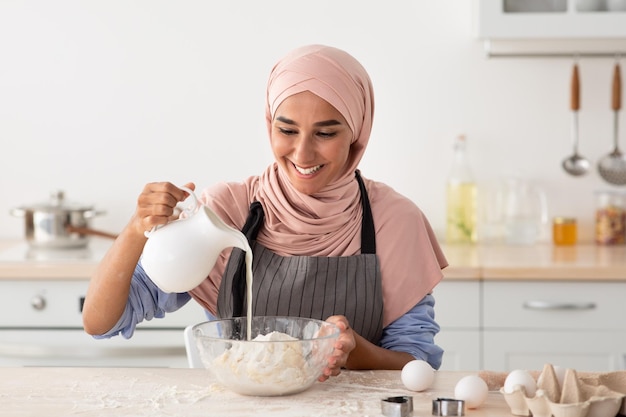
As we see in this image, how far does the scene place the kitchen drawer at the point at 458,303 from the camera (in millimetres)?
2891

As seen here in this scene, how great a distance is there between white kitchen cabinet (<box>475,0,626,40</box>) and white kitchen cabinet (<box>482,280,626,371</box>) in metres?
0.77

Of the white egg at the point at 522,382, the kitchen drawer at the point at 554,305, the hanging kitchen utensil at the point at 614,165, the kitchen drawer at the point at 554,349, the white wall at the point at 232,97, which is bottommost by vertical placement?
the kitchen drawer at the point at 554,349

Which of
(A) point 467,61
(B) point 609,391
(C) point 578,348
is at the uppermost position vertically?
(A) point 467,61

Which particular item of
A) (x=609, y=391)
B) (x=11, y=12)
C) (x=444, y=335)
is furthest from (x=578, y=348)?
(x=11, y=12)

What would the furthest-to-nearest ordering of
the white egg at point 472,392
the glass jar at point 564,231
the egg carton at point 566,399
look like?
the glass jar at point 564,231 < the white egg at point 472,392 < the egg carton at point 566,399

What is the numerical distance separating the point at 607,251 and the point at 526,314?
487mm

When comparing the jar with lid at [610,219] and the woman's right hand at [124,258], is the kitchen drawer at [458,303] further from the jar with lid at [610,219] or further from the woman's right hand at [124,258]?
the woman's right hand at [124,258]

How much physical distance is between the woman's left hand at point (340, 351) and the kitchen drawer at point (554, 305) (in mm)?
1310

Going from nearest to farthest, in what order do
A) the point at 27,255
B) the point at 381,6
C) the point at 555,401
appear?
the point at 555,401
the point at 27,255
the point at 381,6

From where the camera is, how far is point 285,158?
1.93 metres

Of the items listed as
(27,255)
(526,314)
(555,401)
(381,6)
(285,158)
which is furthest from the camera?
(381,6)

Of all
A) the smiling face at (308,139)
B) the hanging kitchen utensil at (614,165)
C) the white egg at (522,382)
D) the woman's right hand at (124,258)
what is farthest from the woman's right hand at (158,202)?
the hanging kitchen utensil at (614,165)

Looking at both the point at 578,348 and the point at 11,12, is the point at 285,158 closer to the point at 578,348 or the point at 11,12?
the point at 578,348

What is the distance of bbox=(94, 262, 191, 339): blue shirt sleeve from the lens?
1.86 meters
